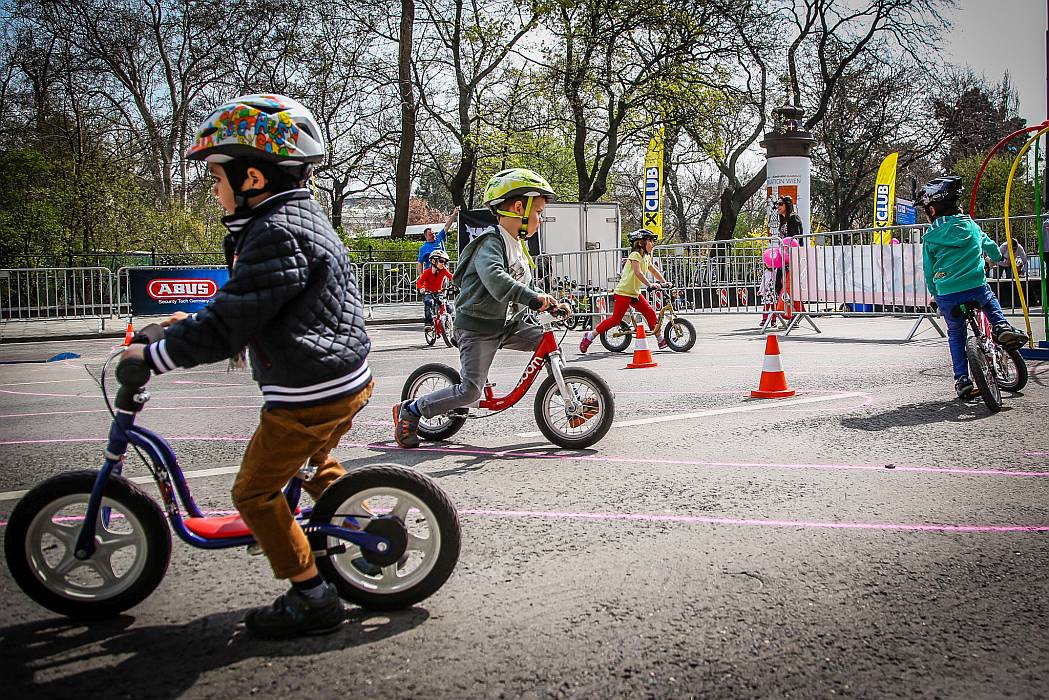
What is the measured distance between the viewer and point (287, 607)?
122 inches

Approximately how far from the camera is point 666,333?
516 inches

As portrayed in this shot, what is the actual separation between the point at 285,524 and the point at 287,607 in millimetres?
271

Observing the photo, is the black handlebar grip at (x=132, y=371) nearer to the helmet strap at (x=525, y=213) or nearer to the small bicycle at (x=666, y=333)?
the helmet strap at (x=525, y=213)

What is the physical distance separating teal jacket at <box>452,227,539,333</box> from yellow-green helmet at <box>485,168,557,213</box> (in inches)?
7.8

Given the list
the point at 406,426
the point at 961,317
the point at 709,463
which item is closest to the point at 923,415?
the point at 961,317

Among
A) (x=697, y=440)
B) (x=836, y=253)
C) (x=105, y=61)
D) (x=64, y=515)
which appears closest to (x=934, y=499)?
(x=697, y=440)

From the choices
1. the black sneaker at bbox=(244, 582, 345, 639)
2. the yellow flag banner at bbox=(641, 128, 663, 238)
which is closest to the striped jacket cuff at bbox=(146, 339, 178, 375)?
the black sneaker at bbox=(244, 582, 345, 639)

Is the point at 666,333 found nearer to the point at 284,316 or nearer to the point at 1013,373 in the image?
the point at 1013,373

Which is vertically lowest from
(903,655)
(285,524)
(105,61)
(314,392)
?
(903,655)

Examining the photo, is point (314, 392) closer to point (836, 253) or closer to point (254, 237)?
point (254, 237)

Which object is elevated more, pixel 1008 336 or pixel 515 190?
pixel 515 190

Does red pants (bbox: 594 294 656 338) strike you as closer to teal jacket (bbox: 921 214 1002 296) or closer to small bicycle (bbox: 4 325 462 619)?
teal jacket (bbox: 921 214 1002 296)

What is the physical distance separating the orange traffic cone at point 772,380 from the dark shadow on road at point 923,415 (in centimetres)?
105

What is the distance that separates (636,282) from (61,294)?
13754 mm
